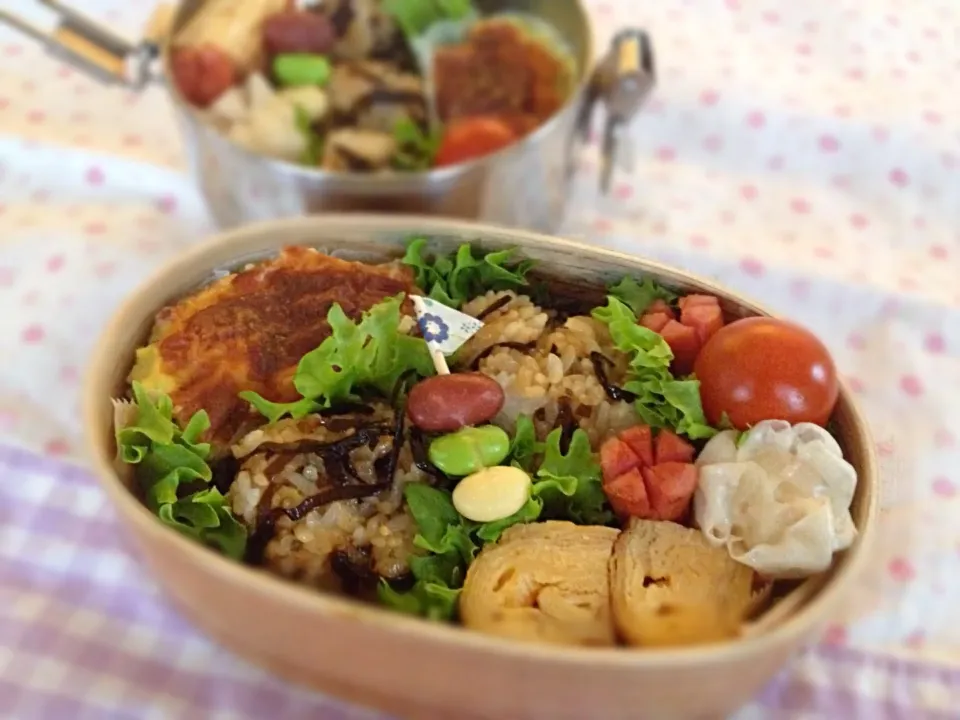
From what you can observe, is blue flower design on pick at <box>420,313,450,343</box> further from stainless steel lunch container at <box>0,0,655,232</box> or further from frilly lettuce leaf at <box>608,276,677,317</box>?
stainless steel lunch container at <box>0,0,655,232</box>

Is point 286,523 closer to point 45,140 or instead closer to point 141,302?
point 141,302

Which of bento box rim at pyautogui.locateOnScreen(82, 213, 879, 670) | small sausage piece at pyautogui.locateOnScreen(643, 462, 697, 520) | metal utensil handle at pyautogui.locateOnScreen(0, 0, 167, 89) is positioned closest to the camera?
bento box rim at pyautogui.locateOnScreen(82, 213, 879, 670)

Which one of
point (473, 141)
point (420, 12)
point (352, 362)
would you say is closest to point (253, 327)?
point (352, 362)

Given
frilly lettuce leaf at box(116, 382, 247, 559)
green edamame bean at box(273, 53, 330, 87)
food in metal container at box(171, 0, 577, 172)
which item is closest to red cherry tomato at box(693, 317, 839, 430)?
frilly lettuce leaf at box(116, 382, 247, 559)

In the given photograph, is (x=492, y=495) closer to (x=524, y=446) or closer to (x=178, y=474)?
(x=524, y=446)

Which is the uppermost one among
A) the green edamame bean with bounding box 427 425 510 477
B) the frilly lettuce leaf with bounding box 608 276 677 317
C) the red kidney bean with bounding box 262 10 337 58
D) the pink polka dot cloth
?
the red kidney bean with bounding box 262 10 337 58

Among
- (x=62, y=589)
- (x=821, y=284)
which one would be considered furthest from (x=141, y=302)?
(x=821, y=284)

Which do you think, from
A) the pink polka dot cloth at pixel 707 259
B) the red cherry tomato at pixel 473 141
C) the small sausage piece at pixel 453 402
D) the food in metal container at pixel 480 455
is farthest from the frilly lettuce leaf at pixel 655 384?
the red cherry tomato at pixel 473 141
